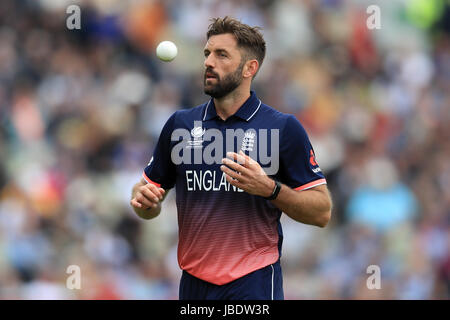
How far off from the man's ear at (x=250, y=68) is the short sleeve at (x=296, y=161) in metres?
0.51

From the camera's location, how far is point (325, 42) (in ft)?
35.7

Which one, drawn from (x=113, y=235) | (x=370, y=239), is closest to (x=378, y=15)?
(x=370, y=239)

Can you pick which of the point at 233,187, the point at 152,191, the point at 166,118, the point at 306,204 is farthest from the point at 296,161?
the point at 166,118

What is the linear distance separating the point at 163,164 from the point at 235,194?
0.61 metres

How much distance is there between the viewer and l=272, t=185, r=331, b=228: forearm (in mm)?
4582

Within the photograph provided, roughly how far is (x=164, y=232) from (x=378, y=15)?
4.58 metres

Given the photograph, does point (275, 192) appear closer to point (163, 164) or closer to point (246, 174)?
point (246, 174)

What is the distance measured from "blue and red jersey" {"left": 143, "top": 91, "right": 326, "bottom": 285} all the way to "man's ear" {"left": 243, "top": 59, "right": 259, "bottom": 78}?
0.21 meters

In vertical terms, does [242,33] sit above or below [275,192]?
above

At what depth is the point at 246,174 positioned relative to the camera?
4.41m

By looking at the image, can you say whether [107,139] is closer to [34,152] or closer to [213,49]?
[34,152]

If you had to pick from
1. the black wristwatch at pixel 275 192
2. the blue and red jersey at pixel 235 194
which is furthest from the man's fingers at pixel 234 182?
the blue and red jersey at pixel 235 194

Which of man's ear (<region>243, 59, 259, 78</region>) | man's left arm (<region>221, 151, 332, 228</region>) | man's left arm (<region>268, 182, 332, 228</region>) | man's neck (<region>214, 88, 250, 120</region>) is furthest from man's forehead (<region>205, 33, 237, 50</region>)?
man's left arm (<region>268, 182, 332, 228</region>)

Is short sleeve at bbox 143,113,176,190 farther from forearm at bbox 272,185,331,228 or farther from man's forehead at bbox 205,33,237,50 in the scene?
forearm at bbox 272,185,331,228
